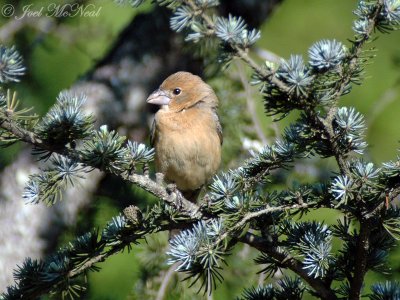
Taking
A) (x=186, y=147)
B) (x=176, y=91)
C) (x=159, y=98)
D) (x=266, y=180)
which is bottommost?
(x=266, y=180)

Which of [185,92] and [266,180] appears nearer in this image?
[266,180]

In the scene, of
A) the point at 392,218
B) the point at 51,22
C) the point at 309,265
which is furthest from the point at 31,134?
the point at 51,22

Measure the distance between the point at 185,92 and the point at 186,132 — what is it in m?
0.48

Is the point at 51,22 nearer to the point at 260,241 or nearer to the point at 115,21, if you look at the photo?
→ the point at 115,21

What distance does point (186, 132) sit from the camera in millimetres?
4547

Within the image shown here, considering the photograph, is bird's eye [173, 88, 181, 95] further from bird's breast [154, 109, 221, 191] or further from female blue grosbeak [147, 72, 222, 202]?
bird's breast [154, 109, 221, 191]

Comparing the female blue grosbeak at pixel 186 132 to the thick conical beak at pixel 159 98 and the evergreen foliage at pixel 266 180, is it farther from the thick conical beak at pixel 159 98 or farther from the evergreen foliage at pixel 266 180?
the evergreen foliage at pixel 266 180

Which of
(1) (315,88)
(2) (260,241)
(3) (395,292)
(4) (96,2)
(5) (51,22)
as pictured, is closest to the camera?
(1) (315,88)

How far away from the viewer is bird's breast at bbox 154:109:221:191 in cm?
451

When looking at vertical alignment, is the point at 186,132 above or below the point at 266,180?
above

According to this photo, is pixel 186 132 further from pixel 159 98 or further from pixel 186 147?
pixel 159 98

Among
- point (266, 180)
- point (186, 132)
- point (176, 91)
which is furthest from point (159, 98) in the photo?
point (266, 180)

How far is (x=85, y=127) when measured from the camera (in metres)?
2.44

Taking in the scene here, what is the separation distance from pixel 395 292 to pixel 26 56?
3733 mm
